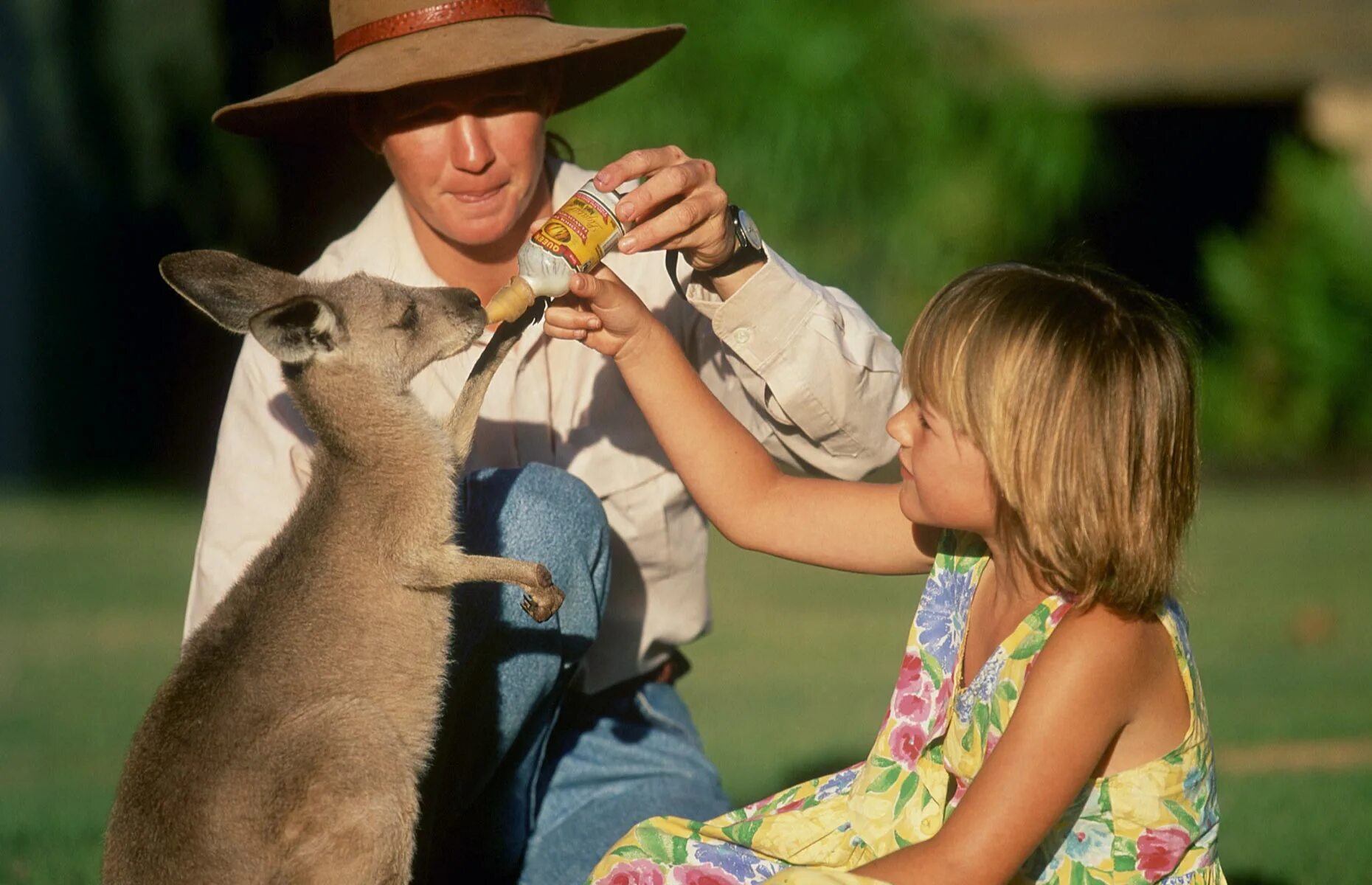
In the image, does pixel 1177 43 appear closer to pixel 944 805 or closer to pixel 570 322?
pixel 570 322

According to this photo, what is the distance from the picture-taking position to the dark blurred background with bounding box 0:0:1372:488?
10.8 m

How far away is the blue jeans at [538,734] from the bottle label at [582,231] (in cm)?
49

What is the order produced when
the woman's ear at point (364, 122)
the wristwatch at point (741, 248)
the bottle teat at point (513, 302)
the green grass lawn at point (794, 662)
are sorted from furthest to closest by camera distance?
the green grass lawn at point (794, 662) → the woman's ear at point (364, 122) → the wristwatch at point (741, 248) → the bottle teat at point (513, 302)

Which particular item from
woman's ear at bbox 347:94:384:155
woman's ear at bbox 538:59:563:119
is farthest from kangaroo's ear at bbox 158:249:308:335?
woman's ear at bbox 538:59:563:119

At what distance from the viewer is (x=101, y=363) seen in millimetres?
11727

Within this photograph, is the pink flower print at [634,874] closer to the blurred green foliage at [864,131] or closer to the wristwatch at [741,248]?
the wristwatch at [741,248]

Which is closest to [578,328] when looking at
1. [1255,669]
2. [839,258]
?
[1255,669]

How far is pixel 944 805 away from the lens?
257 cm

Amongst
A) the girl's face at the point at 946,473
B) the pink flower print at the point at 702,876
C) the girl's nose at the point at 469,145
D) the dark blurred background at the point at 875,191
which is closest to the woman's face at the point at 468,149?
the girl's nose at the point at 469,145

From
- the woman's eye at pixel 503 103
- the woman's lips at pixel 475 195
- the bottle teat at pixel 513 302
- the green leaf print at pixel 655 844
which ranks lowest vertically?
the green leaf print at pixel 655 844

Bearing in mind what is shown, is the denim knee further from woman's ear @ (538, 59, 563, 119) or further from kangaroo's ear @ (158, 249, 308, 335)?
woman's ear @ (538, 59, 563, 119)

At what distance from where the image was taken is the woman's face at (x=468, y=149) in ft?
10.2

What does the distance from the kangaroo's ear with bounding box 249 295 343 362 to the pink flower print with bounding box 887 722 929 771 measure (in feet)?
4.18

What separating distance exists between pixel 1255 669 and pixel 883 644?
1.53 metres
